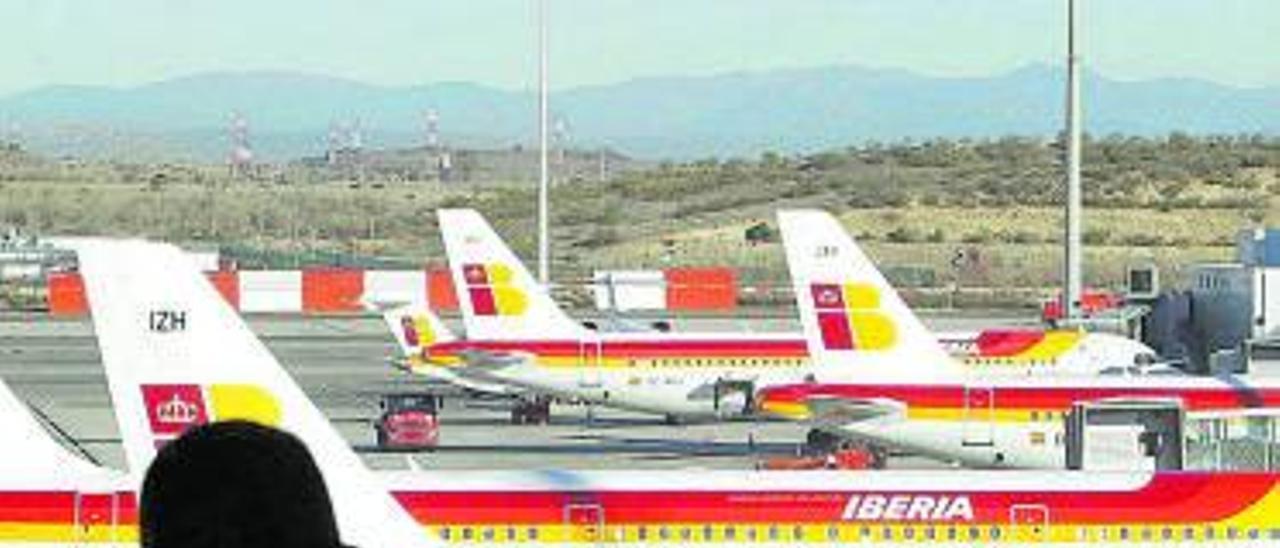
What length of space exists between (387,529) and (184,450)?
21487mm

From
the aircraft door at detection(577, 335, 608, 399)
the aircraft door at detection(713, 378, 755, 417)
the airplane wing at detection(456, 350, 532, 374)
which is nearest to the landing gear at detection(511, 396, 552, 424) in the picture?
the airplane wing at detection(456, 350, 532, 374)

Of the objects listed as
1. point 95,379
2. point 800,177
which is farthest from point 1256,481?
point 800,177

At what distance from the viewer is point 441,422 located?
225 feet

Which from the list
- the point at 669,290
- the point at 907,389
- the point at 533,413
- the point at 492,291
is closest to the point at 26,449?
the point at 907,389

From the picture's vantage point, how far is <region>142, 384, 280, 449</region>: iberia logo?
26.0 m

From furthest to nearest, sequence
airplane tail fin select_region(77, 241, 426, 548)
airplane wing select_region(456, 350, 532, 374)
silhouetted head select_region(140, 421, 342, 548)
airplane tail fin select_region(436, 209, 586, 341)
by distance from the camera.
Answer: airplane tail fin select_region(436, 209, 586, 341)
airplane wing select_region(456, 350, 532, 374)
airplane tail fin select_region(77, 241, 426, 548)
silhouetted head select_region(140, 421, 342, 548)

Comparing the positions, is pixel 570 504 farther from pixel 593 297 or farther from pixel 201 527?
pixel 593 297

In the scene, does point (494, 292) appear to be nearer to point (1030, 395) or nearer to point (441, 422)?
point (441, 422)

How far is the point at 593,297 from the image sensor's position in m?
114

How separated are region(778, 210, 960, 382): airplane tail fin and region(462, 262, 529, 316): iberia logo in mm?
17338

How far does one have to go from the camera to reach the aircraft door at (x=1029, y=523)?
91.0ft

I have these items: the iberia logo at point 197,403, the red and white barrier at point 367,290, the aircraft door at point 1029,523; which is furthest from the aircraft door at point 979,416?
the red and white barrier at point 367,290

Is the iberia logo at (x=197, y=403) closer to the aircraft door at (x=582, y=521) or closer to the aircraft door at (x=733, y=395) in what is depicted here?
the aircraft door at (x=582, y=521)

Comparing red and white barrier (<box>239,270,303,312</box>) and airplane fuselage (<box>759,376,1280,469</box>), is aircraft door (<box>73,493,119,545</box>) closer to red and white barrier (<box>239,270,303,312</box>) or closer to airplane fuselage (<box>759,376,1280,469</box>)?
airplane fuselage (<box>759,376,1280,469</box>)
